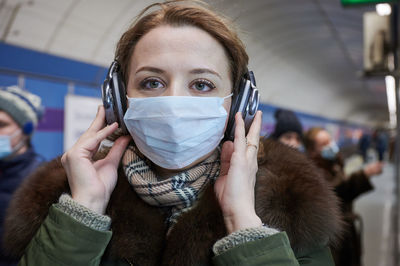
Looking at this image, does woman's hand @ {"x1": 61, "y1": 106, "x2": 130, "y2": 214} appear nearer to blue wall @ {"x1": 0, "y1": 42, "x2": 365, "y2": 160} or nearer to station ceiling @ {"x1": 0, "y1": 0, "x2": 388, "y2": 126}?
station ceiling @ {"x1": 0, "y1": 0, "x2": 388, "y2": 126}

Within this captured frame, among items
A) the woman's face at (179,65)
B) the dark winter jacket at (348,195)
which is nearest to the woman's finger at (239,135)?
the woman's face at (179,65)

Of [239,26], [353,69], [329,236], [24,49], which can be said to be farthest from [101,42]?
[353,69]

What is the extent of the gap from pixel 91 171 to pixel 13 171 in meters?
1.96

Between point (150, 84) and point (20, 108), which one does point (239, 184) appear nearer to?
point (150, 84)

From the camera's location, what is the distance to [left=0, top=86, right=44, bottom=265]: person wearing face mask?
3.11 m

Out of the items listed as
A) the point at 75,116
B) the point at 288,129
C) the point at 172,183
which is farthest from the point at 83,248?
the point at 75,116

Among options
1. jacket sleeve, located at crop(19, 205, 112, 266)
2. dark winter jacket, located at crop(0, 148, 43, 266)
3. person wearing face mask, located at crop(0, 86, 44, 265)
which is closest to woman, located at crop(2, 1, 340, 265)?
jacket sleeve, located at crop(19, 205, 112, 266)

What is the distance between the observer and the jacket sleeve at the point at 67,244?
133 centimetres

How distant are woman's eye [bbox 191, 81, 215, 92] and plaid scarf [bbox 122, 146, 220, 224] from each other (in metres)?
0.29

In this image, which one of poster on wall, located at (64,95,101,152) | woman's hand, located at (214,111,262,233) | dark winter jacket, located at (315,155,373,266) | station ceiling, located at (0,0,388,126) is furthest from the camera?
poster on wall, located at (64,95,101,152)

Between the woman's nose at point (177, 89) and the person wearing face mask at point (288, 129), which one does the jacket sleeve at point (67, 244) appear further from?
the person wearing face mask at point (288, 129)

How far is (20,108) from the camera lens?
11.2ft

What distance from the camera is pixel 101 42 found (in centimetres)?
840

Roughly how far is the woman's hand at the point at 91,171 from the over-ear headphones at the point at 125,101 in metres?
0.07
